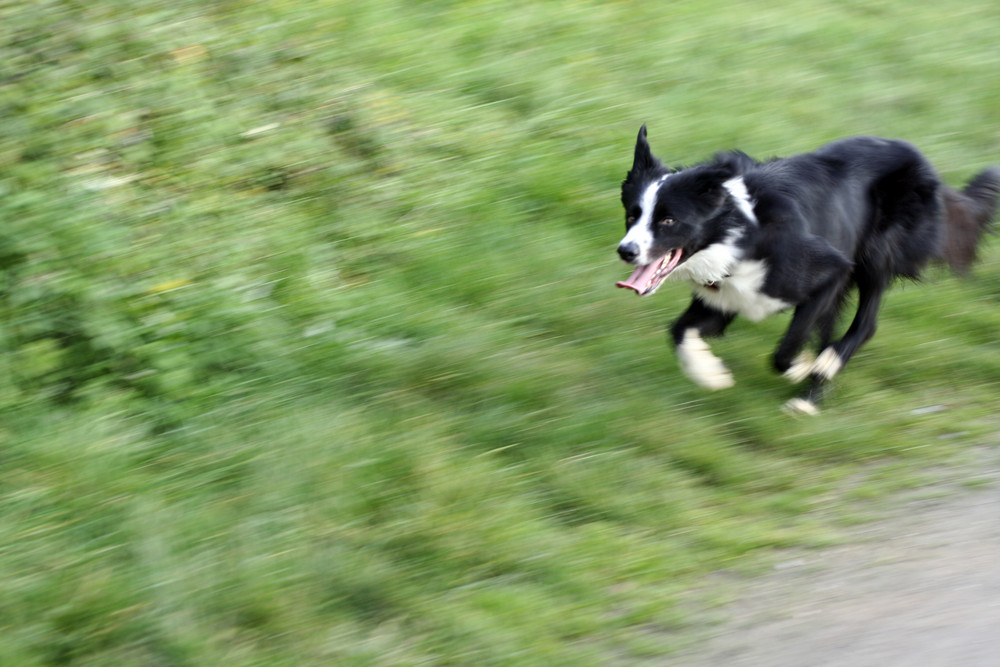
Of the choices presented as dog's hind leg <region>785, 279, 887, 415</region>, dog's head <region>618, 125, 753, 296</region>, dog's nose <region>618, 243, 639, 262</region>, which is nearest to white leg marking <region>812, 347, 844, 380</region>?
dog's hind leg <region>785, 279, 887, 415</region>

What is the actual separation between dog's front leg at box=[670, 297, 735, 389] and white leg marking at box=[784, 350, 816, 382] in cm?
30

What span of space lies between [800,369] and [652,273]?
103cm

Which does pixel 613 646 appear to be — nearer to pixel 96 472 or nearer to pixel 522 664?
pixel 522 664

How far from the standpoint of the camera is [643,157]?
4.42 metres

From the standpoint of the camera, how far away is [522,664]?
10.2 ft

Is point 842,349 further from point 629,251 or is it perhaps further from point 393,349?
point 393,349

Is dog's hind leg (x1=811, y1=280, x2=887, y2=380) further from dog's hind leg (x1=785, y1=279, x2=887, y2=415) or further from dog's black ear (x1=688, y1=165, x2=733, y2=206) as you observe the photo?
dog's black ear (x1=688, y1=165, x2=733, y2=206)

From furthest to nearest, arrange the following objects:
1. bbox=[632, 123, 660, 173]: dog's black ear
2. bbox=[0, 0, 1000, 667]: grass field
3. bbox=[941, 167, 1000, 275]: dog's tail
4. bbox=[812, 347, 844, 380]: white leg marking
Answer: bbox=[941, 167, 1000, 275]: dog's tail < bbox=[812, 347, 844, 380]: white leg marking < bbox=[632, 123, 660, 173]: dog's black ear < bbox=[0, 0, 1000, 667]: grass field

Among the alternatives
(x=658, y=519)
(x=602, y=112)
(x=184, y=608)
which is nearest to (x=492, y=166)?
(x=602, y=112)

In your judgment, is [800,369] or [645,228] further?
[800,369]

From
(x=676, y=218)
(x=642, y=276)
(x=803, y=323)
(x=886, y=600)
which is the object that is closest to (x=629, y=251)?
(x=642, y=276)

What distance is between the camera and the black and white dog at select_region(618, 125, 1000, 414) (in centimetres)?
424

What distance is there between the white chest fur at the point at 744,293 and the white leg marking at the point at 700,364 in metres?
0.20

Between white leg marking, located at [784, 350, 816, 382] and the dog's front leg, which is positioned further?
white leg marking, located at [784, 350, 816, 382]
